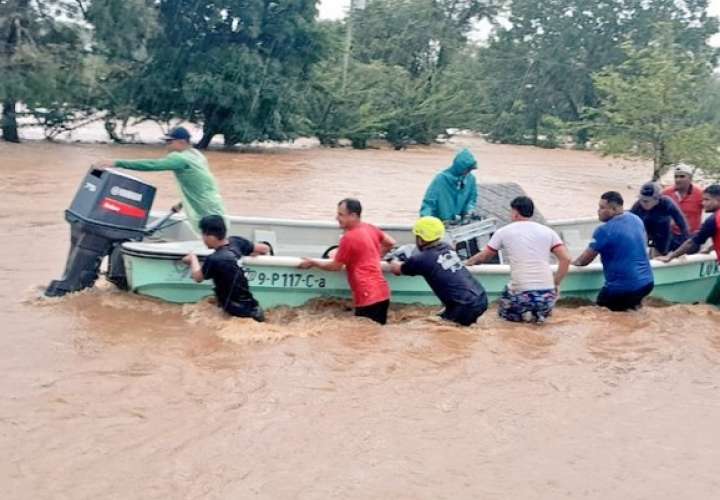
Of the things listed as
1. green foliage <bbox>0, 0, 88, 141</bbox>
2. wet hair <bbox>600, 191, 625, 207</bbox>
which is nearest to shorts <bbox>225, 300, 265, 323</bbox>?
wet hair <bbox>600, 191, 625, 207</bbox>

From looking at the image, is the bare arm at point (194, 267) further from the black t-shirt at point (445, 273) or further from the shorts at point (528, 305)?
the shorts at point (528, 305)

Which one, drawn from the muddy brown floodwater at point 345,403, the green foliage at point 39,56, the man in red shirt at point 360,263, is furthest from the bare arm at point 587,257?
the green foliage at point 39,56

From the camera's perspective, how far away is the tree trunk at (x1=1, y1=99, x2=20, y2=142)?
72.4 feet

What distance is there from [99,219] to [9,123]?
57.0 feet

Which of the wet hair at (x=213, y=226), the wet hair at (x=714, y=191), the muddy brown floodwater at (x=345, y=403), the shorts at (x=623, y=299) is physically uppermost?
the wet hair at (x=714, y=191)

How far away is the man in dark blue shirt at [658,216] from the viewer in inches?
319

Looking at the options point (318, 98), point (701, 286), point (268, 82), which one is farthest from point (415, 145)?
point (701, 286)

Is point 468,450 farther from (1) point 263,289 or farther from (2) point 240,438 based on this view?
(1) point 263,289

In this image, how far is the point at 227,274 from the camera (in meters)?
6.35

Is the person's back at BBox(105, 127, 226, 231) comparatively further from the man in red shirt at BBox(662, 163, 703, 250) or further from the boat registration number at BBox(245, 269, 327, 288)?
the man in red shirt at BBox(662, 163, 703, 250)

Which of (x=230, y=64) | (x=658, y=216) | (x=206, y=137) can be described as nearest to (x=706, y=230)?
(x=658, y=216)

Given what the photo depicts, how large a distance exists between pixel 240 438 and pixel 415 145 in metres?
29.5

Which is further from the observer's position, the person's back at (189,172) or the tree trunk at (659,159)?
the tree trunk at (659,159)

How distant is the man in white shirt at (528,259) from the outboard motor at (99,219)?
2.62 meters
